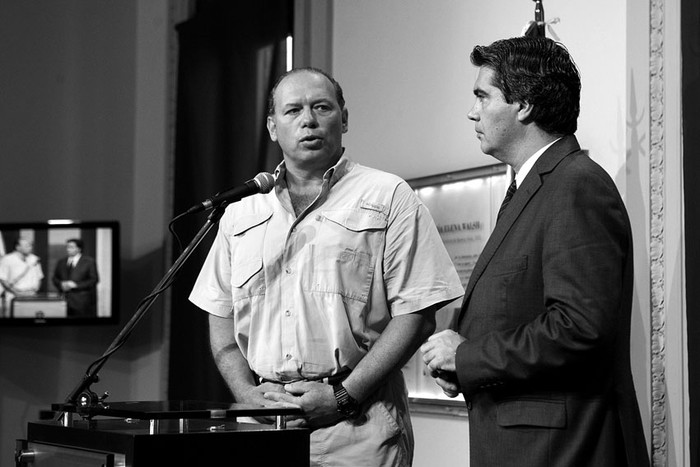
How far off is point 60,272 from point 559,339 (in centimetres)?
362

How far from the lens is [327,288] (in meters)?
2.40

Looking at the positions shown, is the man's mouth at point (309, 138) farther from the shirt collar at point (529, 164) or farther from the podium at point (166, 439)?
the podium at point (166, 439)

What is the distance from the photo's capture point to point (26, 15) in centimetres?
519

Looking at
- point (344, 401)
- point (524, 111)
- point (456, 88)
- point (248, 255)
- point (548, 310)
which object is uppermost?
point (456, 88)

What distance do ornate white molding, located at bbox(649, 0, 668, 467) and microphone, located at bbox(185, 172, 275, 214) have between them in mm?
1165

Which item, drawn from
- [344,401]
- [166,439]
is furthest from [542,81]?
[166,439]

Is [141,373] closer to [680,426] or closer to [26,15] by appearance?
[26,15]

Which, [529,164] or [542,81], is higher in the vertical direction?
[542,81]

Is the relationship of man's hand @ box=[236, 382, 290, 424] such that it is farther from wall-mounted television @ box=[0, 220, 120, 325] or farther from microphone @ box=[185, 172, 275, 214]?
wall-mounted television @ box=[0, 220, 120, 325]

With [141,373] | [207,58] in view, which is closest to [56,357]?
[141,373]

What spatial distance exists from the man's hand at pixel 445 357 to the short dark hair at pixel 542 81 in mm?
466

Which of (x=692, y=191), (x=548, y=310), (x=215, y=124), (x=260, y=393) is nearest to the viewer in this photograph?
(x=548, y=310)

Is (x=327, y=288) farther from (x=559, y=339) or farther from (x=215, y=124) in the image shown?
(x=215, y=124)

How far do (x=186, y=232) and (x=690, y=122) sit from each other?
2787mm
